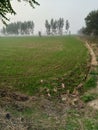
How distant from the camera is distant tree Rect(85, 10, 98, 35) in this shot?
248ft

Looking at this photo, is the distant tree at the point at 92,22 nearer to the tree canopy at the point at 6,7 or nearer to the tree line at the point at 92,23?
the tree line at the point at 92,23

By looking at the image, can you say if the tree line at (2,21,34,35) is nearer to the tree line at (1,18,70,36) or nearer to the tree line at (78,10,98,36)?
the tree line at (1,18,70,36)

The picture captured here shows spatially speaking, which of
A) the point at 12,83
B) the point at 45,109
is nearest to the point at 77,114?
the point at 45,109

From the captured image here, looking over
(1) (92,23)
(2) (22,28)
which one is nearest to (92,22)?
(1) (92,23)

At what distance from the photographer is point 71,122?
392 inches

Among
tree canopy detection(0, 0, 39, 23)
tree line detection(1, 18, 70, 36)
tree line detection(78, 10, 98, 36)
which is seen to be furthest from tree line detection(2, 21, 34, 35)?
tree canopy detection(0, 0, 39, 23)

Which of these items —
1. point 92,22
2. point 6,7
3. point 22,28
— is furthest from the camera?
point 22,28

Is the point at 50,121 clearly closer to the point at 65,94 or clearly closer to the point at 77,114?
the point at 77,114

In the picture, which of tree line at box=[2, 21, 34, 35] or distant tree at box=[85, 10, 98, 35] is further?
tree line at box=[2, 21, 34, 35]

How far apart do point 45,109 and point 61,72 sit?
9889 mm

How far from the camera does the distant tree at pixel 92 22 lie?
75544 mm

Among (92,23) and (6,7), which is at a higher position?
(6,7)

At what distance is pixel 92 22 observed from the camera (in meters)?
76.0

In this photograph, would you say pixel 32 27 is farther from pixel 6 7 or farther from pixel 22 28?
pixel 6 7
